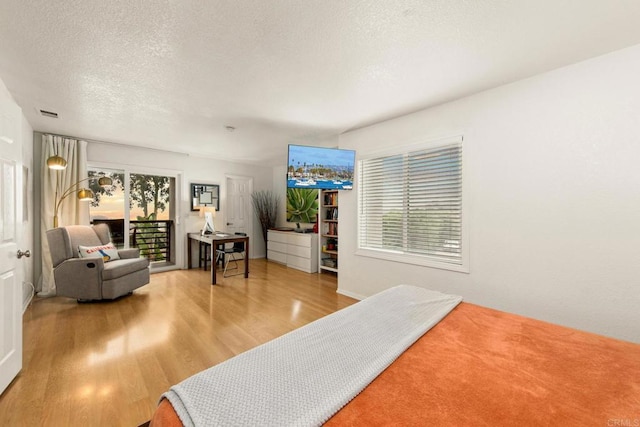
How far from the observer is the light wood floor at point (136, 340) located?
1.68m

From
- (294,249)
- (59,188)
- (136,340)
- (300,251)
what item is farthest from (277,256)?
(59,188)

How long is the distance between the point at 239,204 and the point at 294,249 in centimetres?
192

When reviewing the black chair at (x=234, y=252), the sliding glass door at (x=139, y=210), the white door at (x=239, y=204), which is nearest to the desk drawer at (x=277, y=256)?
the black chair at (x=234, y=252)

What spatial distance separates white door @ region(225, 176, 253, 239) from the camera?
6.36 m

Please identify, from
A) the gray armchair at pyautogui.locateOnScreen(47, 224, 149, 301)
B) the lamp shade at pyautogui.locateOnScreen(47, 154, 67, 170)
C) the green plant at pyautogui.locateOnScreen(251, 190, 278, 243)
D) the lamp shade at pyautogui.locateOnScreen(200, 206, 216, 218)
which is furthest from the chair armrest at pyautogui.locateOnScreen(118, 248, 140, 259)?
the green plant at pyautogui.locateOnScreen(251, 190, 278, 243)

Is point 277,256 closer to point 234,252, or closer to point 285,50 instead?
point 234,252

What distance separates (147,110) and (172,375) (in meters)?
2.86

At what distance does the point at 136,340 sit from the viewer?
2.51m

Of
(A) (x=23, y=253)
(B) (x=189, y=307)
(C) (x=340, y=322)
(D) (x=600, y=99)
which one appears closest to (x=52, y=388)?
(A) (x=23, y=253)

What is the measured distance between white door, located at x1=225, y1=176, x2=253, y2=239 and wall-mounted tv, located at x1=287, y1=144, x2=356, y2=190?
331 centimetres

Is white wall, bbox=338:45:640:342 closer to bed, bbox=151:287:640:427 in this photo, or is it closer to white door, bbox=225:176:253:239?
bed, bbox=151:287:640:427

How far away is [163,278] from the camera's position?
478 cm

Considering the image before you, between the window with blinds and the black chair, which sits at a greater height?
the window with blinds

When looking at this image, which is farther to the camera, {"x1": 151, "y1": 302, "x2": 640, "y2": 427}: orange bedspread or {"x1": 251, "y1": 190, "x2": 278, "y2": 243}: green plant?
{"x1": 251, "y1": 190, "x2": 278, "y2": 243}: green plant
